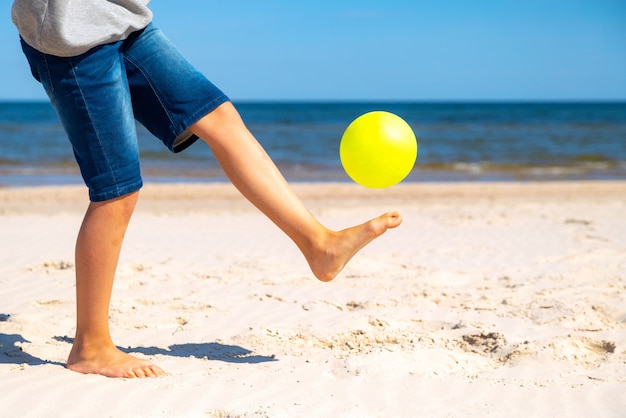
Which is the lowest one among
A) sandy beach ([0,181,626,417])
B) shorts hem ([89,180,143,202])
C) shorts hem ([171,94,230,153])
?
sandy beach ([0,181,626,417])

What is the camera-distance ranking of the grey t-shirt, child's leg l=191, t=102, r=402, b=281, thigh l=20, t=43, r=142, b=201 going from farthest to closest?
child's leg l=191, t=102, r=402, b=281 < thigh l=20, t=43, r=142, b=201 < the grey t-shirt

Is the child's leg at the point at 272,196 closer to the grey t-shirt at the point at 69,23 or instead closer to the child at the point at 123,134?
the child at the point at 123,134

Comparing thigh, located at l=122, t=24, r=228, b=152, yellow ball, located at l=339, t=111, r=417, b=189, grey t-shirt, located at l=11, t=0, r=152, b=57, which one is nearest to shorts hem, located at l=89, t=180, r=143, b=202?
thigh, located at l=122, t=24, r=228, b=152

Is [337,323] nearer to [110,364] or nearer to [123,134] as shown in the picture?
[110,364]

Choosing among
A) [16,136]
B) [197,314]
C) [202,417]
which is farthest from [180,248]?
[16,136]

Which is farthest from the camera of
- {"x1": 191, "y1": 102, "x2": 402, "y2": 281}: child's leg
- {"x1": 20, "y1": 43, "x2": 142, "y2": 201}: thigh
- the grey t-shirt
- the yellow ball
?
the yellow ball

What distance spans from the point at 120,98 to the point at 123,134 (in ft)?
0.37

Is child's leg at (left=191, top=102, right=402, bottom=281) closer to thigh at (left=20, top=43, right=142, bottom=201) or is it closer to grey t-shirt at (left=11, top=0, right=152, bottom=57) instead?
thigh at (left=20, top=43, right=142, bottom=201)

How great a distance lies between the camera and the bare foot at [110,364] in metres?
2.31

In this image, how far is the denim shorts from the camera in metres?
2.12

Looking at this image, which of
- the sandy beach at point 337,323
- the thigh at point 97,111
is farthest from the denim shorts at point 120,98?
the sandy beach at point 337,323

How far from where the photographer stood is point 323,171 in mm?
12945

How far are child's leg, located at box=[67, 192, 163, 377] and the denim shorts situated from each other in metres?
0.07

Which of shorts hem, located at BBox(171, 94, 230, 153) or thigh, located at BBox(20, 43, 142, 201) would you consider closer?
thigh, located at BBox(20, 43, 142, 201)
